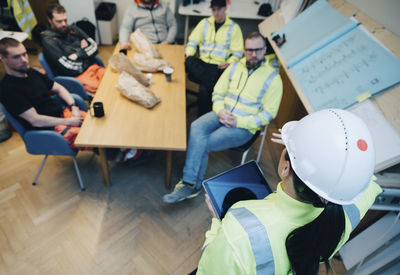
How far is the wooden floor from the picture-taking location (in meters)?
1.87

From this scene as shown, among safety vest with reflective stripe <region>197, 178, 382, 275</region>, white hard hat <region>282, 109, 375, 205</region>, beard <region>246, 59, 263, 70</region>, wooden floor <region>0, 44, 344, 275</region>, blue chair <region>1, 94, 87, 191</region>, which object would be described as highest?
white hard hat <region>282, 109, 375, 205</region>

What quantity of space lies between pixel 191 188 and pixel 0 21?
359 cm

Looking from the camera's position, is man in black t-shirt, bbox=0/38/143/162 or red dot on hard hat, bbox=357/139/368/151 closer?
red dot on hard hat, bbox=357/139/368/151

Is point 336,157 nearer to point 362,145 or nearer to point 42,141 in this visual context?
point 362,145

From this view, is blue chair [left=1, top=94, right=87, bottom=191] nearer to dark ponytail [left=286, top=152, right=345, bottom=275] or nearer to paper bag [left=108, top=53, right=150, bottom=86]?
paper bag [left=108, top=53, right=150, bottom=86]

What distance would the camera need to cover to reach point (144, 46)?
2.79m

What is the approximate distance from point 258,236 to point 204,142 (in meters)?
1.38

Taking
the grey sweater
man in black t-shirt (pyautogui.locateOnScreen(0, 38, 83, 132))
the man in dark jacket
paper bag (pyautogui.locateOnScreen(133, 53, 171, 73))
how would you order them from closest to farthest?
man in black t-shirt (pyautogui.locateOnScreen(0, 38, 83, 132)), the man in dark jacket, paper bag (pyautogui.locateOnScreen(133, 53, 171, 73)), the grey sweater

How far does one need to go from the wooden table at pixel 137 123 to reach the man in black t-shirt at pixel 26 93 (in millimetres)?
302

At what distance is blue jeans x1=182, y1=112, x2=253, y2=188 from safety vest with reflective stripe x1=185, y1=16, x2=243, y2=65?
1.10 metres

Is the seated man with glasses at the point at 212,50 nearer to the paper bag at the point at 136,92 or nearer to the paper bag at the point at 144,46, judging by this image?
the paper bag at the point at 144,46

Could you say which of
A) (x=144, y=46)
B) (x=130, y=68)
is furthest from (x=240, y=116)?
(x=144, y=46)

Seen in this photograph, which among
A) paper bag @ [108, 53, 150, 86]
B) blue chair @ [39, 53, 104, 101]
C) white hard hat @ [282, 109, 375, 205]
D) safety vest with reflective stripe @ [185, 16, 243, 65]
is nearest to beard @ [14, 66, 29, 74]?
blue chair @ [39, 53, 104, 101]

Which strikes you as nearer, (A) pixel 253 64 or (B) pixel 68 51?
(A) pixel 253 64
